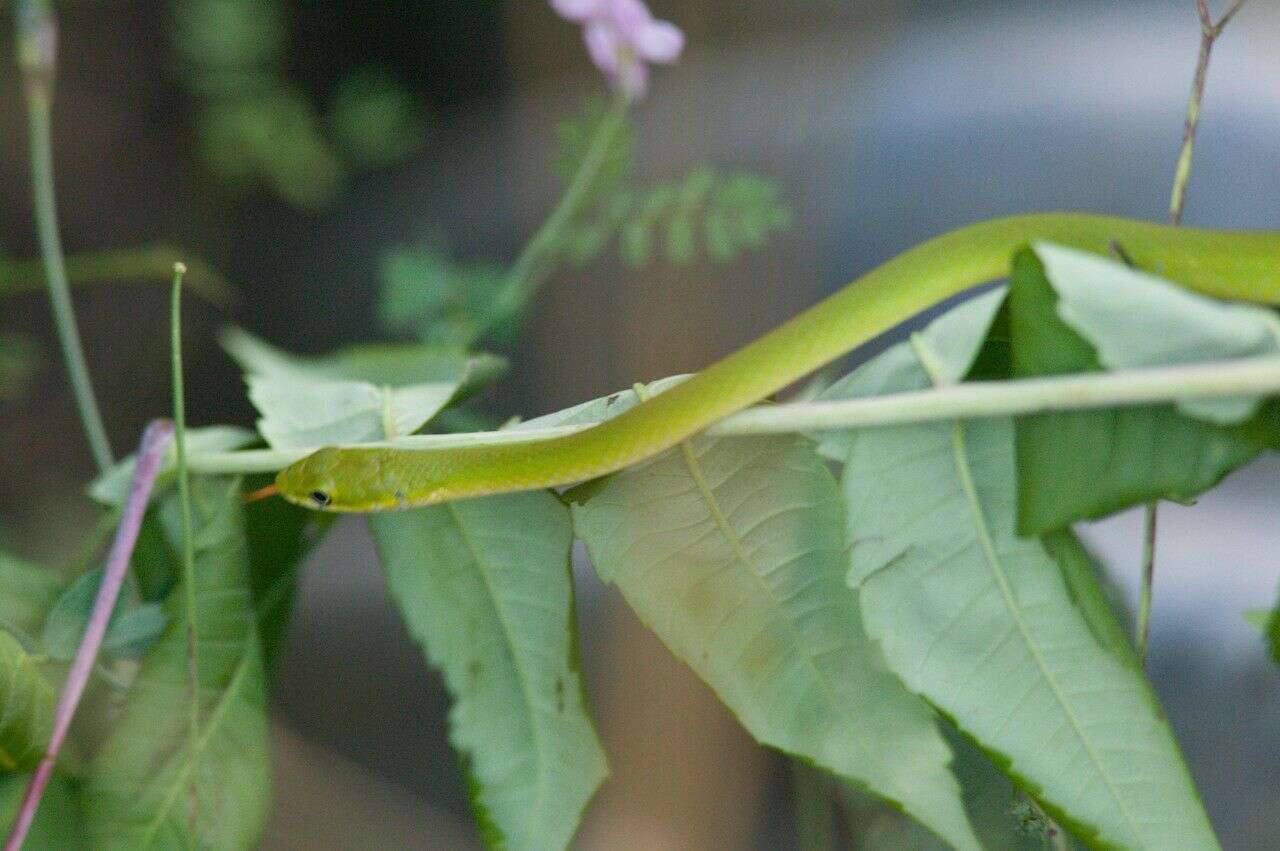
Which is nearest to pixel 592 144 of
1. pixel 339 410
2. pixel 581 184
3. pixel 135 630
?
pixel 581 184

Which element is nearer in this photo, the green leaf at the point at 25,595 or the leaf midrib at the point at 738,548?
the leaf midrib at the point at 738,548

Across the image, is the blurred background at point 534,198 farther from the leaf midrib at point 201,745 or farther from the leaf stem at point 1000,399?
the leaf stem at point 1000,399

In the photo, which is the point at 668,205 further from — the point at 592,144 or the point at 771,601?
the point at 771,601

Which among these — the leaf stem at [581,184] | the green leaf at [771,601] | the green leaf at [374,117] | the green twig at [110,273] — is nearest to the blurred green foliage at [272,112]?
the green leaf at [374,117]

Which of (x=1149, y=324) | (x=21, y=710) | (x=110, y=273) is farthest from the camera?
(x=110, y=273)

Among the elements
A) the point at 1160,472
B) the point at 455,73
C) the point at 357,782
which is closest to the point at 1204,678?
the point at 1160,472

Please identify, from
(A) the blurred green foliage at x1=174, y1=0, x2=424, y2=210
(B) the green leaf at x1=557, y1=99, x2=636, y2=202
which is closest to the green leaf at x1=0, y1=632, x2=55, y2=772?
(B) the green leaf at x1=557, y1=99, x2=636, y2=202

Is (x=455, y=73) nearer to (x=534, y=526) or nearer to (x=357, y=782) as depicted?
(x=357, y=782)

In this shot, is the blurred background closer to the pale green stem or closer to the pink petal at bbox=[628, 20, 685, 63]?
the pink petal at bbox=[628, 20, 685, 63]
